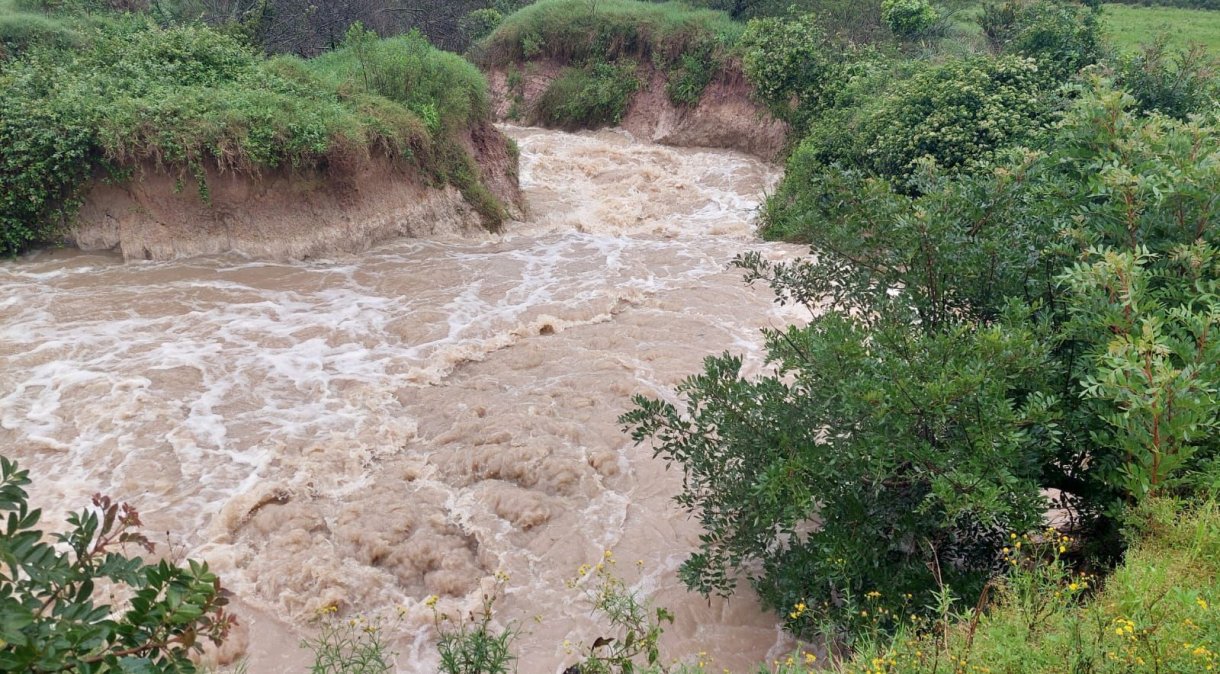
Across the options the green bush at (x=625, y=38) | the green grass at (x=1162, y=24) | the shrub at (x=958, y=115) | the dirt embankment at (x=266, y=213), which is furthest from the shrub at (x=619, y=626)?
the green grass at (x=1162, y=24)

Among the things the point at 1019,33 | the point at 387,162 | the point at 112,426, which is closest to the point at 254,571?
the point at 112,426

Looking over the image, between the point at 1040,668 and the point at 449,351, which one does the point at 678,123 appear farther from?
the point at 1040,668

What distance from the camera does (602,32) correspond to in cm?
2109

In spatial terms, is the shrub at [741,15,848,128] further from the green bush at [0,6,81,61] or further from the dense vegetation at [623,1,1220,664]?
the green bush at [0,6,81,61]

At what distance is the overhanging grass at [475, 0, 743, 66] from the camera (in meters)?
20.3

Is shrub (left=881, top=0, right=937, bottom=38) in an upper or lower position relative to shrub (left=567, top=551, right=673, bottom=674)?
upper

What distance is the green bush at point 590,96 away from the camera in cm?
2067

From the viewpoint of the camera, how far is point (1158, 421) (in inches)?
135

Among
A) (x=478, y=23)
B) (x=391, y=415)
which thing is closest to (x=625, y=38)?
(x=478, y=23)

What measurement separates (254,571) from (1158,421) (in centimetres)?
565

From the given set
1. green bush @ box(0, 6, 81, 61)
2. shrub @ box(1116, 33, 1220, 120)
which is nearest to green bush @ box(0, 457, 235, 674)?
shrub @ box(1116, 33, 1220, 120)

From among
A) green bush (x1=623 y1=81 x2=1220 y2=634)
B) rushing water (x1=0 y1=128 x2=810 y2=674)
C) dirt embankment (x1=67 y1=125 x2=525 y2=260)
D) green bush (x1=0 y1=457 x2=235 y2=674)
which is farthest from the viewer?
dirt embankment (x1=67 y1=125 x2=525 y2=260)

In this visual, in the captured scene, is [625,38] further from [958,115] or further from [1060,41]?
[958,115]

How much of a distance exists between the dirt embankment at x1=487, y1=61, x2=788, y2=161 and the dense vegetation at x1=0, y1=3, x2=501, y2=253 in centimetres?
715
